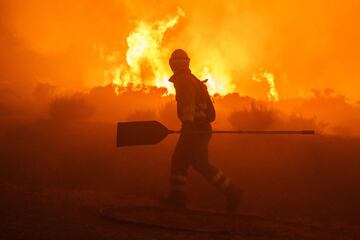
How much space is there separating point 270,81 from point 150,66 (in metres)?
6.55

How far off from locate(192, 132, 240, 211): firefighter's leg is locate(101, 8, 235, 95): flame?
13.3m

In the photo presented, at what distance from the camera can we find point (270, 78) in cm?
2405

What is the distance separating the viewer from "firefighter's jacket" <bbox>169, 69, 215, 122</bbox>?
681cm

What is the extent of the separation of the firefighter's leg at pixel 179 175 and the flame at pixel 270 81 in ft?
54.6

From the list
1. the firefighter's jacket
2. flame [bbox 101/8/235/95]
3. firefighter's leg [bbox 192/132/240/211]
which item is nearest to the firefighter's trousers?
firefighter's leg [bbox 192/132/240/211]

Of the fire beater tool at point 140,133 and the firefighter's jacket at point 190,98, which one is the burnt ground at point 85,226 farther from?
the firefighter's jacket at point 190,98

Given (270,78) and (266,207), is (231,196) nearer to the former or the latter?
(266,207)

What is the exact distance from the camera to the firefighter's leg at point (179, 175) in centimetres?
673

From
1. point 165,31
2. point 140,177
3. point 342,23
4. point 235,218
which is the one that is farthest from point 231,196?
point 342,23

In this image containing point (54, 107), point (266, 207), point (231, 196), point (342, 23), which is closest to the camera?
point (231, 196)

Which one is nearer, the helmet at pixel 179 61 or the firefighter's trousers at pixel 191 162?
the firefighter's trousers at pixel 191 162

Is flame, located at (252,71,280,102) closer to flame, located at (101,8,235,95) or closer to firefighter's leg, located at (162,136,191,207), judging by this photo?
flame, located at (101,8,235,95)

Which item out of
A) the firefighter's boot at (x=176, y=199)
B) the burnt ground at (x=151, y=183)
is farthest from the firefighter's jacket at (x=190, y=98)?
the burnt ground at (x=151, y=183)

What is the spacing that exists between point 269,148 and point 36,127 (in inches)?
238
